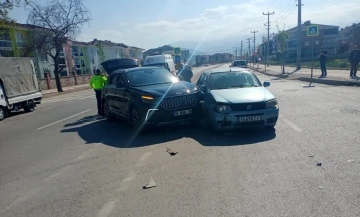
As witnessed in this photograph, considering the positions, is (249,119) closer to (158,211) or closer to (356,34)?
(158,211)

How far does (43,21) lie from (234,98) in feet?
93.9

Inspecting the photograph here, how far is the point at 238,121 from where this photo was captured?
693 centimetres

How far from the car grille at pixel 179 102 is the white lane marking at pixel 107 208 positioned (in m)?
3.83

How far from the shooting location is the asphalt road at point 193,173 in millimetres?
3822

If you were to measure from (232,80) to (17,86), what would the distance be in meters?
13.3

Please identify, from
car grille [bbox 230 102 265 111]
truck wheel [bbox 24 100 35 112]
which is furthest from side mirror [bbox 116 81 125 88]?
truck wheel [bbox 24 100 35 112]

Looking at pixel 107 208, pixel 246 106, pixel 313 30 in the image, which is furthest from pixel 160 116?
pixel 313 30

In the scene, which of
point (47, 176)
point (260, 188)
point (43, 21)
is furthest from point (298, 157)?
point (43, 21)

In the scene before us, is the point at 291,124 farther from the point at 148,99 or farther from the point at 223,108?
the point at 148,99

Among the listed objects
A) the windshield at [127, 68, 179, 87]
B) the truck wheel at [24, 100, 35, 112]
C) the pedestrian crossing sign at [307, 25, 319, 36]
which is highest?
the pedestrian crossing sign at [307, 25, 319, 36]

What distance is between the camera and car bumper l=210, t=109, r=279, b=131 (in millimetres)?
6941

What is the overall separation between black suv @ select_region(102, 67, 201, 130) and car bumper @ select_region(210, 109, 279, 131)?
1.02 meters

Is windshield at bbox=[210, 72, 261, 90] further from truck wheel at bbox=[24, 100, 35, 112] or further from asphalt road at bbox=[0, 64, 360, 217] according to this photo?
truck wheel at bbox=[24, 100, 35, 112]

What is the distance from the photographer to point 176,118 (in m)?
7.78
